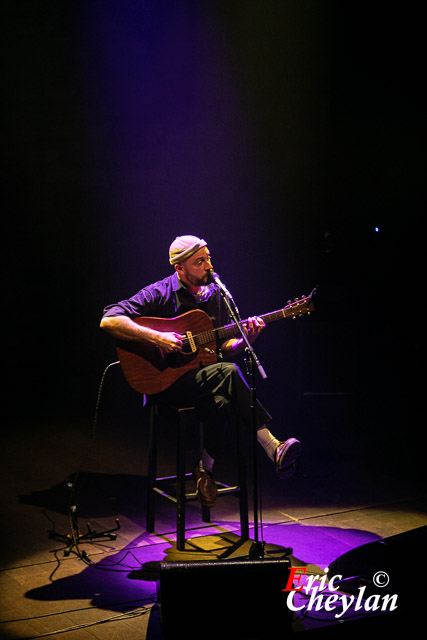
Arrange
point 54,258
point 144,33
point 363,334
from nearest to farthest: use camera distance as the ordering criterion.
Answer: point 363,334 → point 144,33 → point 54,258

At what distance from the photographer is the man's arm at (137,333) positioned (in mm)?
4012

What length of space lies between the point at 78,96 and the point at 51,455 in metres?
3.58

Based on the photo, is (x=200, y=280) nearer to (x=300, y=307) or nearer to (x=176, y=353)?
(x=176, y=353)

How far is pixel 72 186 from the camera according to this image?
7.52 meters

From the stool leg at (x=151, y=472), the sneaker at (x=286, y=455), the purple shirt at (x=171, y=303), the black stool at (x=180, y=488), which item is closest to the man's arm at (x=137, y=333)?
the purple shirt at (x=171, y=303)

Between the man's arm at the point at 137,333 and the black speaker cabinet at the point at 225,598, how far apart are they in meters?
1.40

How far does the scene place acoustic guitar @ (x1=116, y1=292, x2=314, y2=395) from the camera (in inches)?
161

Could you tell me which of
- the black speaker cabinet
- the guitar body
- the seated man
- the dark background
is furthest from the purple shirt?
the dark background

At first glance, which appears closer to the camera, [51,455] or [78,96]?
[51,455]

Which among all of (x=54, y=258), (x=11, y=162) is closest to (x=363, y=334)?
(x=54, y=258)

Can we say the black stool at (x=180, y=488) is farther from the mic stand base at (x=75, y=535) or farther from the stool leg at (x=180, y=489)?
the mic stand base at (x=75, y=535)

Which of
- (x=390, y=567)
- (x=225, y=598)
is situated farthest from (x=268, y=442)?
(x=225, y=598)

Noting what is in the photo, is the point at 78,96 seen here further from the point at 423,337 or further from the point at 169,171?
the point at 423,337

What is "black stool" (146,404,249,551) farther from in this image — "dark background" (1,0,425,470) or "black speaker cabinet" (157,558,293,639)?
"dark background" (1,0,425,470)
